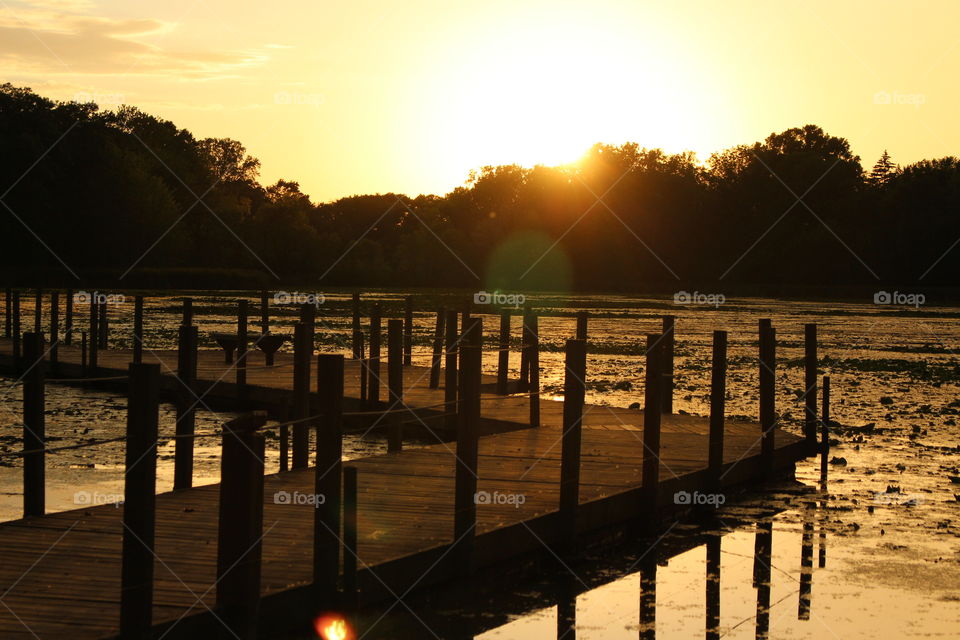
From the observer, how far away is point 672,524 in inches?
478

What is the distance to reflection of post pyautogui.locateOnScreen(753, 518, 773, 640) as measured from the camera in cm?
880

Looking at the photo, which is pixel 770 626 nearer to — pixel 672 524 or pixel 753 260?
pixel 672 524

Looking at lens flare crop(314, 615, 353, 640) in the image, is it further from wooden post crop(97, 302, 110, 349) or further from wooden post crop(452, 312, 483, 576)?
wooden post crop(97, 302, 110, 349)

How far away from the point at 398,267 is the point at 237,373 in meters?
96.4

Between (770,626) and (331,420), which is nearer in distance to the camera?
(331,420)

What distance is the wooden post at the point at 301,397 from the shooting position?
38.4 feet

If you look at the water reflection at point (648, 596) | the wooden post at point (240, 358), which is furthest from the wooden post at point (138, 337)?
the water reflection at point (648, 596)

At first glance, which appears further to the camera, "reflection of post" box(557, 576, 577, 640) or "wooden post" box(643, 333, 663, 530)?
"wooden post" box(643, 333, 663, 530)

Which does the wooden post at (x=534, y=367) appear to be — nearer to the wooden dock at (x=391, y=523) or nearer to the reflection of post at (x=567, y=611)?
the wooden dock at (x=391, y=523)

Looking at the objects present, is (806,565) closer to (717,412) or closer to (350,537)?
(717,412)

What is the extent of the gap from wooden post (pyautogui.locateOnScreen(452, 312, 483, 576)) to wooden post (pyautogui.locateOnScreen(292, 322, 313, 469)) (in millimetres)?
2692

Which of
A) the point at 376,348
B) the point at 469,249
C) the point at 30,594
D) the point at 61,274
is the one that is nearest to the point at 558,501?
the point at 30,594

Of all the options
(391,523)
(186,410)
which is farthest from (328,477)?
(186,410)

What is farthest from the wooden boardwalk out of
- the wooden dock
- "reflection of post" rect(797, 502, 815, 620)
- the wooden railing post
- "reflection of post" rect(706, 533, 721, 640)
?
the wooden railing post
